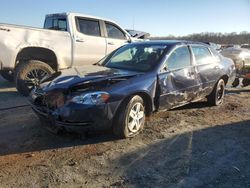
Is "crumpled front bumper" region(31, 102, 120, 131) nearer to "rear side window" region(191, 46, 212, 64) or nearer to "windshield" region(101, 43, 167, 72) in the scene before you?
"windshield" region(101, 43, 167, 72)

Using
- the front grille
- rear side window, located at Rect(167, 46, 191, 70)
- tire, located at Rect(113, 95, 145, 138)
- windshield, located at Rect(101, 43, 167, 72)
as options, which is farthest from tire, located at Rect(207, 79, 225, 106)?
the front grille

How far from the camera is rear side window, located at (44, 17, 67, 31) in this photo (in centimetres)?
966

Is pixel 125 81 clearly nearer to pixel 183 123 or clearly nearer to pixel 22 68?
pixel 183 123

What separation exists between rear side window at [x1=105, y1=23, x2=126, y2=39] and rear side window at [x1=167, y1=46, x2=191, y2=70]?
4.04 m

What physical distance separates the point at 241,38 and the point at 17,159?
78.2 meters

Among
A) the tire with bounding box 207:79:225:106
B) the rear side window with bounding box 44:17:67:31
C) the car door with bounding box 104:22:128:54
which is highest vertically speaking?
the rear side window with bounding box 44:17:67:31

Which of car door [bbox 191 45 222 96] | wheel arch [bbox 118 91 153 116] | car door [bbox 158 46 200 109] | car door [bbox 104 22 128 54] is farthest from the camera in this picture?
car door [bbox 104 22 128 54]

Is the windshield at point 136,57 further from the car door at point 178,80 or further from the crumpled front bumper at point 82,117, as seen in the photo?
the crumpled front bumper at point 82,117

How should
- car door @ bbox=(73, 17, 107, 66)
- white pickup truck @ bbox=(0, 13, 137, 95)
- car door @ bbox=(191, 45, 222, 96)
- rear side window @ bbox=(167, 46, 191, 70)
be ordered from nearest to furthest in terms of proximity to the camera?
rear side window @ bbox=(167, 46, 191, 70) < car door @ bbox=(191, 45, 222, 96) < white pickup truck @ bbox=(0, 13, 137, 95) < car door @ bbox=(73, 17, 107, 66)

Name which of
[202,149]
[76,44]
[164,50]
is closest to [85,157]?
[202,149]

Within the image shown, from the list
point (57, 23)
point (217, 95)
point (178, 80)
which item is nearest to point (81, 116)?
point (178, 80)

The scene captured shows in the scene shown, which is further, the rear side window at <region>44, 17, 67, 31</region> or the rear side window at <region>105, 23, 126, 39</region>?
the rear side window at <region>105, 23, 126, 39</region>

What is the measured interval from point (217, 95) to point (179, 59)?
1.90 meters

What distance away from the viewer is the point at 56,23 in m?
10.0
